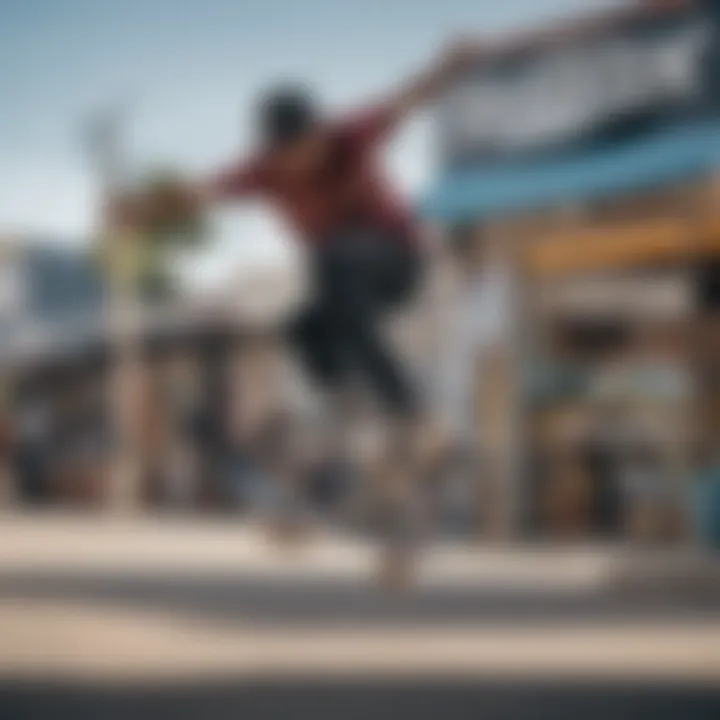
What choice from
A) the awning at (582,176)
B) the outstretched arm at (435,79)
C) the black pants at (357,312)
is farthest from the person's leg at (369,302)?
the outstretched arm at (435,79)

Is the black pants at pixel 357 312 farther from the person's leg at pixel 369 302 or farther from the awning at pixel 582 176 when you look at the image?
the awning at pixel 582 176

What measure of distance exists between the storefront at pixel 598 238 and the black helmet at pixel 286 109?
0.84ft

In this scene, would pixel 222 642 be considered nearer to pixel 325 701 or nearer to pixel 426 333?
pixel 325 701

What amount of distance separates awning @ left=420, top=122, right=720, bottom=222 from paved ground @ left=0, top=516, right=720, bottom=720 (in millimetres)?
626

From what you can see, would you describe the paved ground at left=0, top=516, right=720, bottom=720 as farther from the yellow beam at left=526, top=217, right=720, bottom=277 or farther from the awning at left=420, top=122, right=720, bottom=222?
the awning at left=420, top=122, right=720, bottom=222

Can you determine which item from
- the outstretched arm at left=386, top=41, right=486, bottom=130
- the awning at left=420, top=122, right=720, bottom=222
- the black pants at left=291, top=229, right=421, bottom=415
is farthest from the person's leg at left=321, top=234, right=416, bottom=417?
the outstretched arm at left=386, top=41, right=486, bottom=130

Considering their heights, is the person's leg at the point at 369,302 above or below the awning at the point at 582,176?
below

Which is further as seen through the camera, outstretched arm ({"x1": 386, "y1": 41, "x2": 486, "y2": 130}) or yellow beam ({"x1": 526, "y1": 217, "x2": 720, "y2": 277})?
yellow beam ({"x1": 526, "y1": 217, "x2": 720, "y2": 277})

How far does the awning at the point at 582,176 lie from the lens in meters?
4.25

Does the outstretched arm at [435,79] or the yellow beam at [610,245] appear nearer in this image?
the outstretched arm at [435,79]

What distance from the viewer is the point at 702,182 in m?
4.28

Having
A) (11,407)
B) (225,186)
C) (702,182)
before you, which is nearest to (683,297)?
(702,182)

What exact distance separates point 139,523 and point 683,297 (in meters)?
1.09

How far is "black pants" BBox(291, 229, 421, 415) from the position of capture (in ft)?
13.9
